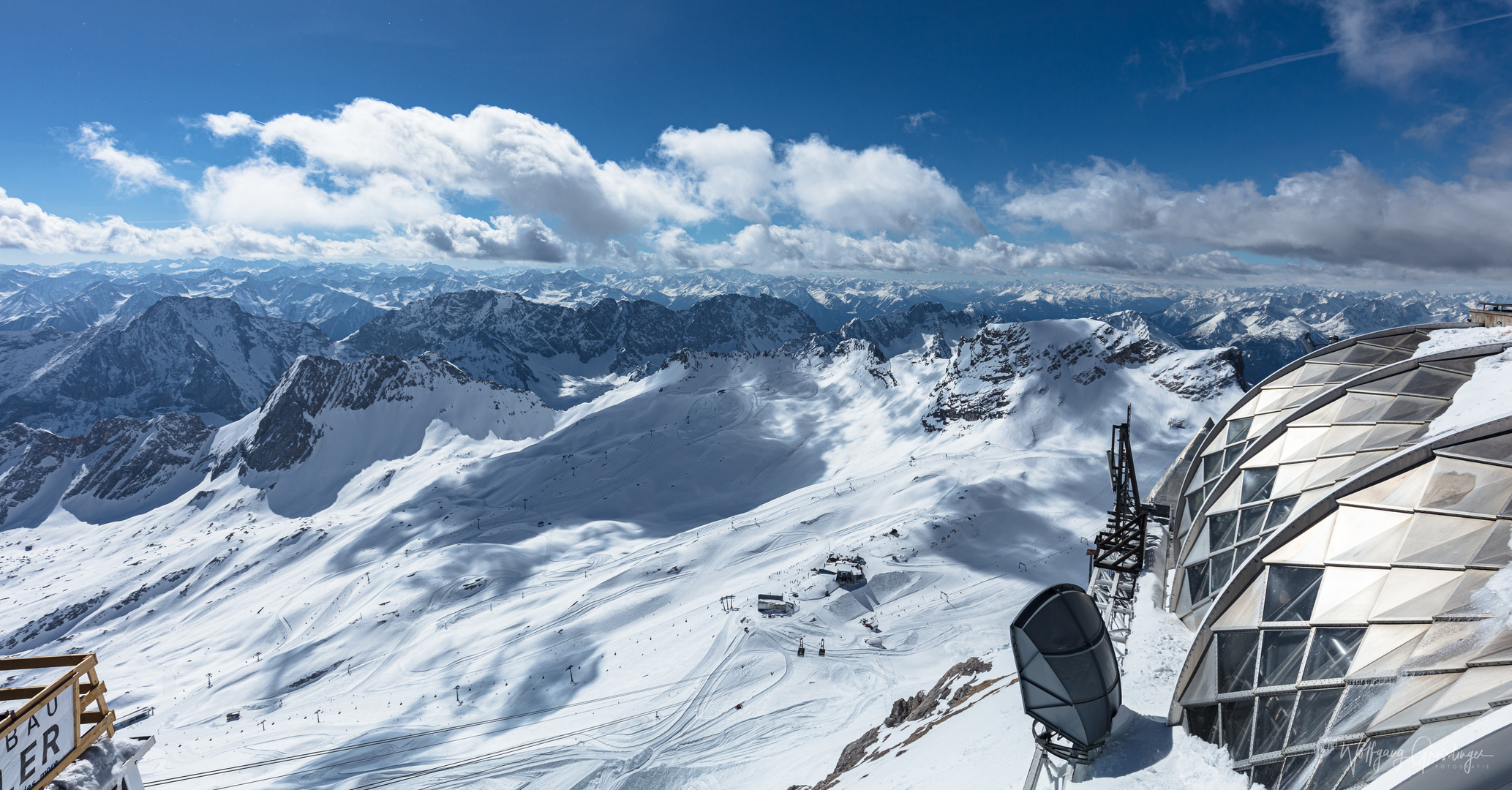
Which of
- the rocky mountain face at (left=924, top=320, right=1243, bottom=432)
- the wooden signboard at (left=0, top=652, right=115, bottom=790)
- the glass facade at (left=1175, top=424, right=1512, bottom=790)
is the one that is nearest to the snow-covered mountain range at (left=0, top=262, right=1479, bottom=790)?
the rocky mountain face at (left=924, top=320, right=1243, bottom=432)

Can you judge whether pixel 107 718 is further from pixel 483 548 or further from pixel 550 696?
pixel 483 548

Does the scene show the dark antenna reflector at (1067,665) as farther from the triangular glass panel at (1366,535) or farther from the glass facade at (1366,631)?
the triangular glass panel at (1366,535)

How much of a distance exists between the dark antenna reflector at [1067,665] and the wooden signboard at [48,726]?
48.2 ft

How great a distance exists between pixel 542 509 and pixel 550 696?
8512 centimetres

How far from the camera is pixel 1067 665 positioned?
1202 cm

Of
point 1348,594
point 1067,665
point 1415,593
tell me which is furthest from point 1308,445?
point 1067,665

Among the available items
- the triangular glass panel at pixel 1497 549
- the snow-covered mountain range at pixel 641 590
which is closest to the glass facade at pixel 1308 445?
the snow-covered mountain range at pixel 641 590

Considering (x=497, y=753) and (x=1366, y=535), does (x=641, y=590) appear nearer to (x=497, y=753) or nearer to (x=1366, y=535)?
(x=497, y=753)

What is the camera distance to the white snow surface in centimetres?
3962

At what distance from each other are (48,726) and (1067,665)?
1648 centimetres

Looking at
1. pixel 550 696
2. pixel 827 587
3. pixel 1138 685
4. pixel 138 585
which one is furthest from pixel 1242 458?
pixel 138 585

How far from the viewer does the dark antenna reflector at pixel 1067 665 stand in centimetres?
1199

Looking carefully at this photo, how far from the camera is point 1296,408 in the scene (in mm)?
20219

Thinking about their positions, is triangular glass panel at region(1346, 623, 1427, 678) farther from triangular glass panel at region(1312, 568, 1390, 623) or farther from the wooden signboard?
the wooden signboard
